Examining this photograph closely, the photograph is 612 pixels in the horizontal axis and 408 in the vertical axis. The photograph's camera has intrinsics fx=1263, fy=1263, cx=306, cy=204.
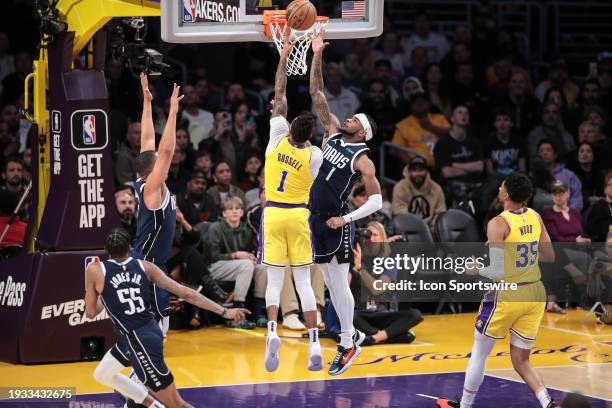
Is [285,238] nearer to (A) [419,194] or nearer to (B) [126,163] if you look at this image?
(B) [126,163]

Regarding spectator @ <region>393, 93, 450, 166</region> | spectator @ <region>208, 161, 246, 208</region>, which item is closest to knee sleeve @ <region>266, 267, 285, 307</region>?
spectator @ <region>208, 161, 246, 208</region>

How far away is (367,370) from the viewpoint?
42.7 feet

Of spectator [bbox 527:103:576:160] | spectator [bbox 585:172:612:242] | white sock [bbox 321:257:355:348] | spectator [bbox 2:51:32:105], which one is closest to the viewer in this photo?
white sock [bbox 321:257:355:348]

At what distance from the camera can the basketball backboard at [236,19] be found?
37.6ft

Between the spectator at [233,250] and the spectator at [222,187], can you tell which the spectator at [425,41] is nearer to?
the spectator at [222,187]

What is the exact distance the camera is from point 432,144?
18.5m

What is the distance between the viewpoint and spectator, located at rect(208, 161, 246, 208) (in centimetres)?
1609

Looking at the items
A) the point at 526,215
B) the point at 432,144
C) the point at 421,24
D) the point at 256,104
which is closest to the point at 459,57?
the point at 421,24

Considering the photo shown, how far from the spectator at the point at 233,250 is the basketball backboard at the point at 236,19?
3.78 m

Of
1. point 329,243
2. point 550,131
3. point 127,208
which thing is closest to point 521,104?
point 550,131

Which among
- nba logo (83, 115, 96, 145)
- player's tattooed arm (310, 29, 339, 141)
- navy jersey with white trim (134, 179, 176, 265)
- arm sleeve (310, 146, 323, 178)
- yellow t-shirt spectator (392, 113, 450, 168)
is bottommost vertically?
navy jersey with white trim (134, 179, 176, 265)

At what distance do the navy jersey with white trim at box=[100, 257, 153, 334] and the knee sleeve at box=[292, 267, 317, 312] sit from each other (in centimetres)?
224

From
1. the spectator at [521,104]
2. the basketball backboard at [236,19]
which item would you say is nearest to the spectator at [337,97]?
the spectator at [521,104]

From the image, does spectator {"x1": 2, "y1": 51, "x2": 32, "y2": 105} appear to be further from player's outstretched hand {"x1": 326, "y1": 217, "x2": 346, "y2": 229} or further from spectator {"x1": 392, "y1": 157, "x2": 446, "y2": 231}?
player's outstretched hand {"x1": 326, "y1": 217, "x2": 346, "y2": 229}
